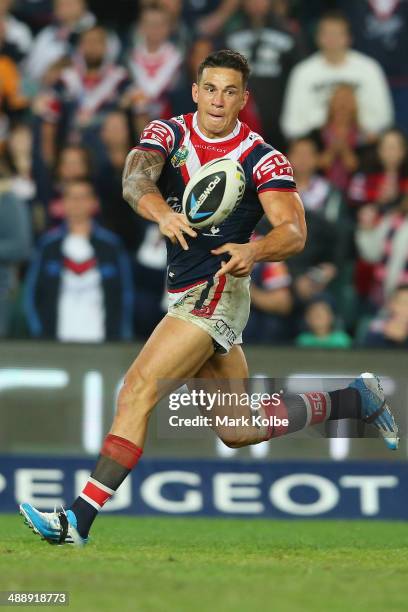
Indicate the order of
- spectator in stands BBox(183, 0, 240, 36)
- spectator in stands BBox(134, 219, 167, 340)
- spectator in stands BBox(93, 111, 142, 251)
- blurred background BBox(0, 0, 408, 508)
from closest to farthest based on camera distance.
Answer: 1. blurred background BBox(0, 0, 408, 508)
2. spectator in stands BBox(134, 219, 167, 340)
3. spectator in stands BBox(93, 111, 142, 251)
4. spectator in stands BBox(183, 0, 240, 36)

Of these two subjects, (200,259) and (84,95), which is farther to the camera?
(84,95)

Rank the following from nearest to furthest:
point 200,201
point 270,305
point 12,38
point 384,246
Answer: point 200,201 → point 270,305 → point 384,246 → point 12,38

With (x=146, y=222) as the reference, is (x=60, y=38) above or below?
above

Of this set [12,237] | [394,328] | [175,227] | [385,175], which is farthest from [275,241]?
[385,175]

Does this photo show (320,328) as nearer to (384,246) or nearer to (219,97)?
(384,246)

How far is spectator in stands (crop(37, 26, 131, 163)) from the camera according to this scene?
574 inches

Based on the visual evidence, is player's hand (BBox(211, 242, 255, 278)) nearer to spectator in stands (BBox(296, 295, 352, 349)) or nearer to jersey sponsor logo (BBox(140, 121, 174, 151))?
jersey sponsor logo (BBox(140, 121, 174, 151))

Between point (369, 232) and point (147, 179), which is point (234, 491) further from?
point (147, 179)

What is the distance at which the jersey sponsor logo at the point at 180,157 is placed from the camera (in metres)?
8.20

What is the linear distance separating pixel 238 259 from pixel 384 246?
6.08 meters

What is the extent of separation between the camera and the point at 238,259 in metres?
7.41

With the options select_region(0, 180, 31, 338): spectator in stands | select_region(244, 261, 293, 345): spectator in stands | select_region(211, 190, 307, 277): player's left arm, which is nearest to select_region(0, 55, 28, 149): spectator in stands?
select_region(0, 180, 31, 338): spectator in stands

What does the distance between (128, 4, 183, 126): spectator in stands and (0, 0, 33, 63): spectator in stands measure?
1.22 meters

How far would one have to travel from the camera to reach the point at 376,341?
40.7ft
